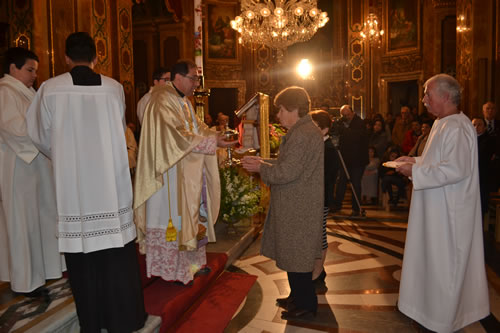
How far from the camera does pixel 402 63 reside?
15352mm

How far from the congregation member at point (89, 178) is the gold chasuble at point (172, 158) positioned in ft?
1.99

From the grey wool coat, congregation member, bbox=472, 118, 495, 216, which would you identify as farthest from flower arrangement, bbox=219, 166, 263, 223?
congregation member, bbox=472, 118, 495, 216

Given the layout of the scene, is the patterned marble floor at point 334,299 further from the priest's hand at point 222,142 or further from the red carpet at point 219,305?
the priest's hand at point 222,142

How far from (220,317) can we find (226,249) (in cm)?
130

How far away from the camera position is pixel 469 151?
2859mm

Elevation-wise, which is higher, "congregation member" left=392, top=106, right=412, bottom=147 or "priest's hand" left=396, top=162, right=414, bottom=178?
"congregation member" left=392, top=106, right=412, bottom=147

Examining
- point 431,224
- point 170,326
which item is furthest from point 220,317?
point 431,224

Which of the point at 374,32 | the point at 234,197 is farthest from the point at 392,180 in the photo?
the point at 374,32

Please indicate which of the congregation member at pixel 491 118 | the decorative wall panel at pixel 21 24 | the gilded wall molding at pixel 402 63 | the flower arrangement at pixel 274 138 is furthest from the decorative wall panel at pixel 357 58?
the decorative wall panel at pixel 21 24

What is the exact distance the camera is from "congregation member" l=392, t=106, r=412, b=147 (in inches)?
402

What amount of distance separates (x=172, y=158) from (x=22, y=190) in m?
1.09

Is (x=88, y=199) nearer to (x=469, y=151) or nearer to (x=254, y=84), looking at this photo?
(x=469, y=151)

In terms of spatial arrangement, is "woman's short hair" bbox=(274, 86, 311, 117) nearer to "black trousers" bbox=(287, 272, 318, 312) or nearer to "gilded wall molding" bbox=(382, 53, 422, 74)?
"black trousers" bbox=(287, 272, 318, 312)

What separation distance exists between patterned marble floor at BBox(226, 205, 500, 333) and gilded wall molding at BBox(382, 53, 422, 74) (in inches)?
426
